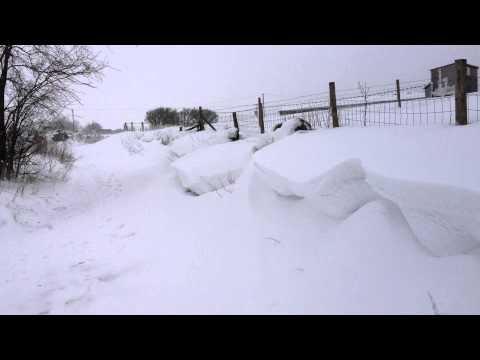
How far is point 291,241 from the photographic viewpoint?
128 inches

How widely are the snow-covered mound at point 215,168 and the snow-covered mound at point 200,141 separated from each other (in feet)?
4.91

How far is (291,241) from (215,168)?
3.18 meters

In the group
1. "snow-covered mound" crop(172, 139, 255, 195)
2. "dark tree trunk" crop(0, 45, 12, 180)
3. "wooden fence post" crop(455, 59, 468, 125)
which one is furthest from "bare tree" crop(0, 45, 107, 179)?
"wooden fence post" crop(455, 59, 468, 125)

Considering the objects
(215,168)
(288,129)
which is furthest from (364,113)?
(215,168)

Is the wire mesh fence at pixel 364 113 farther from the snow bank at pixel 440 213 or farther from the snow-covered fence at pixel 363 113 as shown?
the snow bank at pixel 440 213

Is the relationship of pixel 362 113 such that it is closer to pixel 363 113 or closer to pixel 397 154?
pixel 363 113

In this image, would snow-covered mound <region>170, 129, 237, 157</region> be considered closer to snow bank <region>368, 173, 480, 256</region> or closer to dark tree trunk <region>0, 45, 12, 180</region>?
dark tree trunk <region>0, 45, 12, 180</region>

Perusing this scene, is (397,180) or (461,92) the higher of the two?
(461,92)

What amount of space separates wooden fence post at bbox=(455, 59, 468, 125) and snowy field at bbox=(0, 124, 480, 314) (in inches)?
59.3

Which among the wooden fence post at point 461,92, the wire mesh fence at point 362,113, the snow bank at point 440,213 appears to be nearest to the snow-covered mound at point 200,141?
the wire mesh fence at point 362,113

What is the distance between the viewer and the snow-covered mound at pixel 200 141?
8539 millimetres
